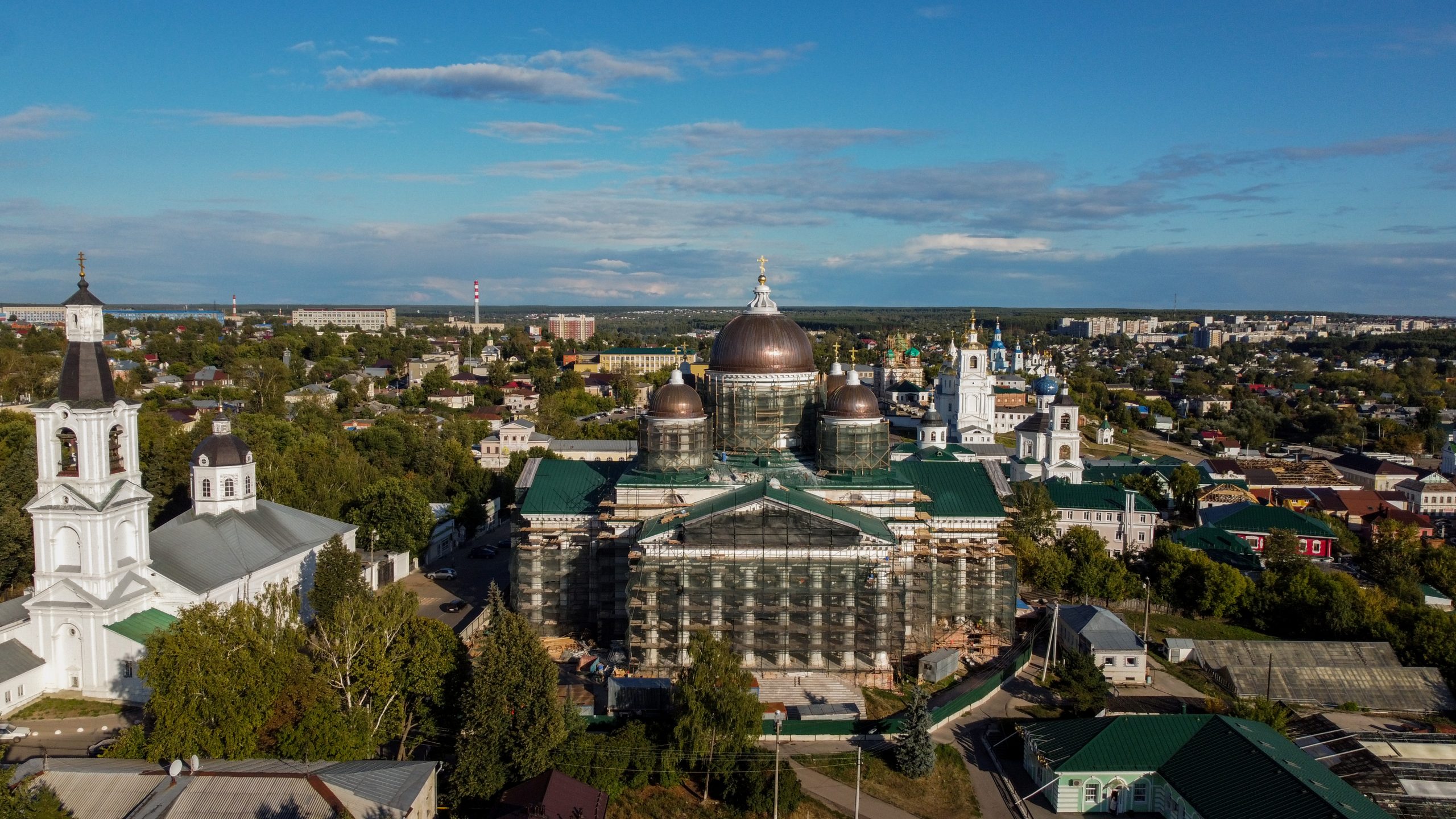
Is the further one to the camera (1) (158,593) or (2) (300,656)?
(1) (158,593)

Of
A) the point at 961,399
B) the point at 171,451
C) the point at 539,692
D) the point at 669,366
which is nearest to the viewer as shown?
the point at 539,692

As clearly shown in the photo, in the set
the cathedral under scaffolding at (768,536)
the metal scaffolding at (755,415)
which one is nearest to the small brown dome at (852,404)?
the cathedral under scaffolding at (768,536)

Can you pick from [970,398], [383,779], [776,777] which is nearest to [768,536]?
[776,777]

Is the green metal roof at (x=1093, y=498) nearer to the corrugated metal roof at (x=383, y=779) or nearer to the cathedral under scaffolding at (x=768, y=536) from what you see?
the cathedral under scaffolding at (x=768, y=536)

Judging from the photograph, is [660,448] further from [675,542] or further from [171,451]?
[171,451]

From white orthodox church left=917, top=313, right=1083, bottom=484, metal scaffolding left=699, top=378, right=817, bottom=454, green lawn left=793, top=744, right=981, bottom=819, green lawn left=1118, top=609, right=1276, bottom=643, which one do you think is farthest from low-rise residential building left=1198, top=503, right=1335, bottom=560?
green lawn left=793, top=744, right=981, bottom=819

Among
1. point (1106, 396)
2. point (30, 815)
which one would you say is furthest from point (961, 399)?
point (30, 815)
